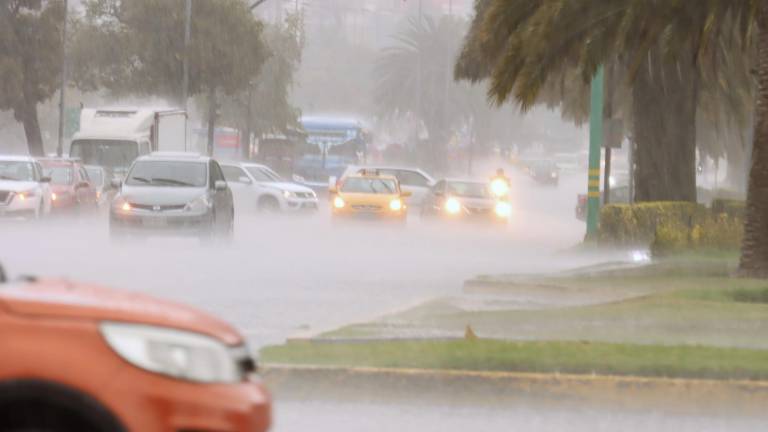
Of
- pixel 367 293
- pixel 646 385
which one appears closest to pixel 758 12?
pixel 367 293

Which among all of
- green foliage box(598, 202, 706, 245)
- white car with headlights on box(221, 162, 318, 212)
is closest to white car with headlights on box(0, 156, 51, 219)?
Answer: white car with headlights on box(221, 162, 318, 212)

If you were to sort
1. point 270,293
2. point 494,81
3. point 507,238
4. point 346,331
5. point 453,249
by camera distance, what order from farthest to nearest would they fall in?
point 507,238 < point 453,249 < point 494,81 < point 270,293 < point 346,331

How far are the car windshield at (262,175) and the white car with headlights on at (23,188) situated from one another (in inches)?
437

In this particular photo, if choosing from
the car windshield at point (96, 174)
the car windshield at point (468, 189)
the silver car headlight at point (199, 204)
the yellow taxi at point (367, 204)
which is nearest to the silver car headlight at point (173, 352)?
the silver car headlight at point (199, 204)

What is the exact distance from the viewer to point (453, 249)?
36.4 m

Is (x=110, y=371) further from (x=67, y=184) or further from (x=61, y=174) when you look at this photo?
(x=61, y=174)

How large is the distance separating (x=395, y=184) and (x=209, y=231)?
12.9 metres

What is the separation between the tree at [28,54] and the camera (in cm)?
6569

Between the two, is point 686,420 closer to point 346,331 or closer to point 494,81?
point 346,331

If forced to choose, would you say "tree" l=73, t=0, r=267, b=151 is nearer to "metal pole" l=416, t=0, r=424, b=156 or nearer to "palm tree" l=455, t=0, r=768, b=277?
"palm tree" l=455, t=0, r=768, b=277

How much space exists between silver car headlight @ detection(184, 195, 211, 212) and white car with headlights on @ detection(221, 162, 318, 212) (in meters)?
17.0

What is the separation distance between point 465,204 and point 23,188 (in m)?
12.9

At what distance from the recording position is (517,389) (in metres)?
11.9

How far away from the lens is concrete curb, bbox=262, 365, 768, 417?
38.2 ft
